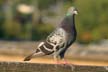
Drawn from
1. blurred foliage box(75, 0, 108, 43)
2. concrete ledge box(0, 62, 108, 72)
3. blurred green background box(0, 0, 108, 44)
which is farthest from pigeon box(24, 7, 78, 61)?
blurred foliage box(75, 0, 108, 43)

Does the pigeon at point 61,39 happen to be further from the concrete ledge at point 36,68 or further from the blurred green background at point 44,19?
the blurred green background at point 44,19

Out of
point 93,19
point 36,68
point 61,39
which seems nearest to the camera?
point 36,68

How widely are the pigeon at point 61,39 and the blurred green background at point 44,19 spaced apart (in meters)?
24.4

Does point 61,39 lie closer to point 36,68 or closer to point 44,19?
point 36,68

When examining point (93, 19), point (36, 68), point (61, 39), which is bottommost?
point (93, 19)

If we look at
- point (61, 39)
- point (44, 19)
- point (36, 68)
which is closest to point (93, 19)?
point (44, 19)

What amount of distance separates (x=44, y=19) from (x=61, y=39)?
157 feet

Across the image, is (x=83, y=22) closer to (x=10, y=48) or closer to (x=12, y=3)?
(x=10, y=48)

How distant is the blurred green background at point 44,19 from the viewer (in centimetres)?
3853

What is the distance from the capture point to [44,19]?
190ft

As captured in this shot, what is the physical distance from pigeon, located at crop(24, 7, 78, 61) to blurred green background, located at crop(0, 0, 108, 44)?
2439 centimetres

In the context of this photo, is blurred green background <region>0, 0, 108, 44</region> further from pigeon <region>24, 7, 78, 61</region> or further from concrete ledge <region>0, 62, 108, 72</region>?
concrete ledge <region>0, 62, 108, 72</region>

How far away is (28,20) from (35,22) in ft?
2.22

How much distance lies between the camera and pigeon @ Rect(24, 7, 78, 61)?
9.80 metres
